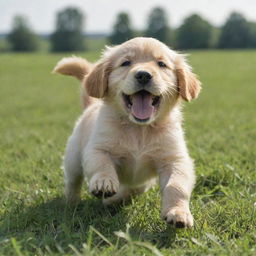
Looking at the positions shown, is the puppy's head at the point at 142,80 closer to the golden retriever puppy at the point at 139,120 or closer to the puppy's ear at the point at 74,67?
the golden retriever puppy at the point at 139,120

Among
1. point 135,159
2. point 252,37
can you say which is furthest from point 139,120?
point 252,37

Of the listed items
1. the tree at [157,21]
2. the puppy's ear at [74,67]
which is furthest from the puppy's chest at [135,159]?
the tree at [157,21]

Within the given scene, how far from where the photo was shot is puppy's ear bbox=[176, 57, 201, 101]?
144 inches

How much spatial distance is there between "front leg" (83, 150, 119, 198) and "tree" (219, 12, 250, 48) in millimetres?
75022

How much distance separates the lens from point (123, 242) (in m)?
2.64

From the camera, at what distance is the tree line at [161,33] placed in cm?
7556

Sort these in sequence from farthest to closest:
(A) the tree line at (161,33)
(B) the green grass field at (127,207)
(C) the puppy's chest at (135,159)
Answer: (A) the tree line at (161,33) → (C) the puppy's chest at (135,159) → (B) the green grass field at (127,207)

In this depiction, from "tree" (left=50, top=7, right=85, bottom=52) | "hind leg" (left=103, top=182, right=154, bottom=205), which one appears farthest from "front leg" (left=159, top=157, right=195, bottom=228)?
"tree" (left=50, top=7, right=85, bottom=52)

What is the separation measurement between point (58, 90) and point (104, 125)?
12.4 meters

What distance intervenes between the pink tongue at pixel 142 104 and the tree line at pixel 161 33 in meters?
→ 69.8

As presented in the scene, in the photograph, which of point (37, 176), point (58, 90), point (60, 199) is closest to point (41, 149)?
point (37, 176)

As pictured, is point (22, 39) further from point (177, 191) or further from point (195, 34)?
point (177, 191)

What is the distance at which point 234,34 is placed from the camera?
7762cm

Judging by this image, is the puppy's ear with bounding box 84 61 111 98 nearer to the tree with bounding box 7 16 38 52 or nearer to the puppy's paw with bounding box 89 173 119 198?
the puppy's paw with bounding box 89 173 119 198
